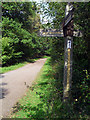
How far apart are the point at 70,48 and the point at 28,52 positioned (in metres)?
21.6

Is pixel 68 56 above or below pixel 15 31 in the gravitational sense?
below

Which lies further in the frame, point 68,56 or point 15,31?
point 15,31

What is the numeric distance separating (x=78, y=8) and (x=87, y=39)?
1345 millimetres

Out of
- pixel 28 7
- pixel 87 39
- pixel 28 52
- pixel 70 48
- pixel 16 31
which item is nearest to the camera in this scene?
pixel 70 48

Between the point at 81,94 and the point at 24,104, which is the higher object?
the point at 81,94

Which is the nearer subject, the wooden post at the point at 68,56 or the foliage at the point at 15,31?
the wooden post at the point at 68,56

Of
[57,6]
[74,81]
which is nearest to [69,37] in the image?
[74,81]

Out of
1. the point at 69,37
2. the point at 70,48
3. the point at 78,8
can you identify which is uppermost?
the point at 78,8

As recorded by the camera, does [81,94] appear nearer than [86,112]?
No

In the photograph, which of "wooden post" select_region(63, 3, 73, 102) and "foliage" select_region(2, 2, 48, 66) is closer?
"wooden post" select_region(63, 3, 73, 102)

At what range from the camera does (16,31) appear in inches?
741

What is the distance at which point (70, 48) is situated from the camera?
138 inches

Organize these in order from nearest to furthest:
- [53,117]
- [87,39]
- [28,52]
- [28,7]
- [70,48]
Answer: [53,117], [70,48], [87,39], [28,7], [28,52]

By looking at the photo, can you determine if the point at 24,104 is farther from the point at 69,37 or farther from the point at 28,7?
the point at 28,7
